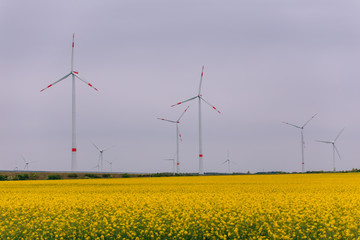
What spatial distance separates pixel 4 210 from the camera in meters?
24.0

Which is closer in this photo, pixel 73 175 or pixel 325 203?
pixel 325 203

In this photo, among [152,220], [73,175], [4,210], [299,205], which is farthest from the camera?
[73,175]

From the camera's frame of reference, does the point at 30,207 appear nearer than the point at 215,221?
No

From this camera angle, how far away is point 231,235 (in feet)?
57.6

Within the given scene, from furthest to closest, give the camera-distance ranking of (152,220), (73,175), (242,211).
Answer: (73,175)
(242,211)
(152,220)

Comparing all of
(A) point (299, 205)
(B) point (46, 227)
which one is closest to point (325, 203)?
(A) point (299, 205)

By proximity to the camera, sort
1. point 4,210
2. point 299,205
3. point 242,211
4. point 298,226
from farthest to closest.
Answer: point 4,210 < point 299,205 < point 242,211 < point 298,226

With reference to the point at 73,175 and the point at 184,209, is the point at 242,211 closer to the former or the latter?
the point at 184,209

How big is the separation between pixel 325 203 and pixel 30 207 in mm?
15072

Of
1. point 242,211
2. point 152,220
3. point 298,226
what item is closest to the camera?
point 298,226

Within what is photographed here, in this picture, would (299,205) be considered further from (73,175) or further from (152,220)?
(73,175)

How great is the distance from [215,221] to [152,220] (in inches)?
99.1

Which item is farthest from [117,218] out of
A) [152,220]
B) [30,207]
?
[30,207]

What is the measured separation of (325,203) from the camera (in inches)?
896
